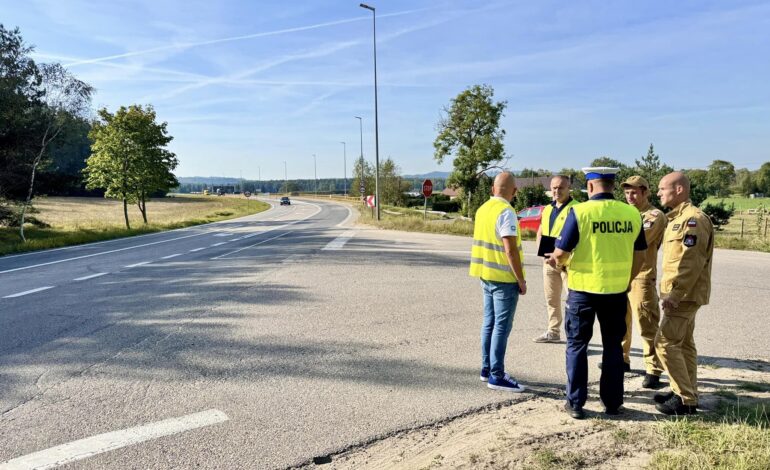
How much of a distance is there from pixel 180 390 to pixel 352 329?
7.77 feet

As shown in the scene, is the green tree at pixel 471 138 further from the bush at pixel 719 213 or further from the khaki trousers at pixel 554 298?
the khaki trousers at pixel 554 298

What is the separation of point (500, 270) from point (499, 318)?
0.42 meters

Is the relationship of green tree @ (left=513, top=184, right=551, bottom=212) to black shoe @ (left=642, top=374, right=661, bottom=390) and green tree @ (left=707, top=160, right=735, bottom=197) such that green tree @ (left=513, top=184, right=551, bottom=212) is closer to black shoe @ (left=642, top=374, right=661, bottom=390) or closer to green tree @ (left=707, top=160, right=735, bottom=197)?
black shoe @ (left=642, top=374, right=661, bottom=390)

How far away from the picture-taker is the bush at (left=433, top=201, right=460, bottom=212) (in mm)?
62331

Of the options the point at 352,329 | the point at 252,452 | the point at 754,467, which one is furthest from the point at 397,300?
the point at 754,467

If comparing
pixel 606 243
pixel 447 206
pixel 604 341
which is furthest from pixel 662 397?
pixel 447 206

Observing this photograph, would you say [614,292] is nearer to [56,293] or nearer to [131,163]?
[56,293]

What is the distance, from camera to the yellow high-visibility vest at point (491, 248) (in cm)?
414

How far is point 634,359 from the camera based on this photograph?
5.02m

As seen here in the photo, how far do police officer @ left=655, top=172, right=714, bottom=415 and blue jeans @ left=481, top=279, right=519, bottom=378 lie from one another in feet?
3.74

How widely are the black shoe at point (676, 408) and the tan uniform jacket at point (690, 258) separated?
2.51 ft

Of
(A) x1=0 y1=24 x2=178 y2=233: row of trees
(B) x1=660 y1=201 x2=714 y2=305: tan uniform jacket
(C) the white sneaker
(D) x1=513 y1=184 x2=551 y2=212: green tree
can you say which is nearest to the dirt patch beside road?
(B) x1=660 y1=201 x2=714 y2=305: tan uniform jacket

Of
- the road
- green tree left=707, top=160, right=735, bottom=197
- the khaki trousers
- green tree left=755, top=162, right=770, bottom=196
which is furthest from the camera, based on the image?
green tree left=755, top=162, right=770, bottom=196

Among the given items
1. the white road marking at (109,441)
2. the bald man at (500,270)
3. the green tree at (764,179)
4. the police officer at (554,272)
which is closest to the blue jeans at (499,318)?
the bald man at (500,270)
